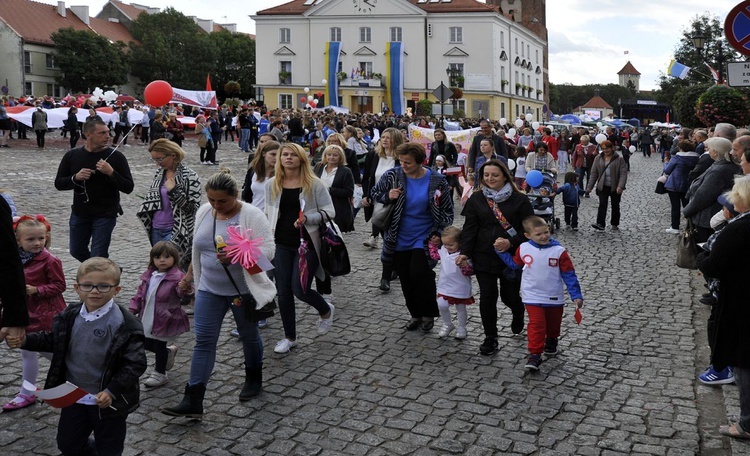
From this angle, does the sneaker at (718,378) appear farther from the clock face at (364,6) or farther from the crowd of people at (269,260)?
the clock face at (364,6)

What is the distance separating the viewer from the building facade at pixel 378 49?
75.0 meters

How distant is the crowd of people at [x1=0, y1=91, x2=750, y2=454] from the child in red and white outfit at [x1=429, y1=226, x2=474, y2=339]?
0.04 feet

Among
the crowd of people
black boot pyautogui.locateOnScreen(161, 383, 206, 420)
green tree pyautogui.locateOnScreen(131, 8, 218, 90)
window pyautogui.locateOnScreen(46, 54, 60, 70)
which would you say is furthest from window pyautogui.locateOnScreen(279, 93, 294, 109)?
black boot pyautogui.locateOnScreen(161, 383, 206, 420)

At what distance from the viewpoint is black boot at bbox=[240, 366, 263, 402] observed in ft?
19.8

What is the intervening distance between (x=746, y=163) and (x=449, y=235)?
8.54 feet

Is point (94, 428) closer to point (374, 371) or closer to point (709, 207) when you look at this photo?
point (374, 371)

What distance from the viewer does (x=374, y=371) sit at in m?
6.76

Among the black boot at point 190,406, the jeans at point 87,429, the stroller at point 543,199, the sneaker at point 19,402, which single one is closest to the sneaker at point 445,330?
the black boot at point 190,406

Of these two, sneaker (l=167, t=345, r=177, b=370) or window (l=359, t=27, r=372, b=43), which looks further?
window (l=359, t=27, r=372, b=43)

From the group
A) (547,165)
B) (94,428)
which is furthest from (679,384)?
(547,165)

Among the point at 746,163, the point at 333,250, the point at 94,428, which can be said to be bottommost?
the point at 94,428

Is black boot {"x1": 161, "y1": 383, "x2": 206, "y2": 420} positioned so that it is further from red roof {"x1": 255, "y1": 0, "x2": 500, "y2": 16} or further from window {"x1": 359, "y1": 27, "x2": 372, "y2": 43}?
red roof {"x1": 255, "y1": 0, "x2": 500, "y2": 16}

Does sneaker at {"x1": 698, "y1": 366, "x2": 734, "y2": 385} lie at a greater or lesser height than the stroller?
lesser

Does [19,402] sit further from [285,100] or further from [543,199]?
[285,100]
